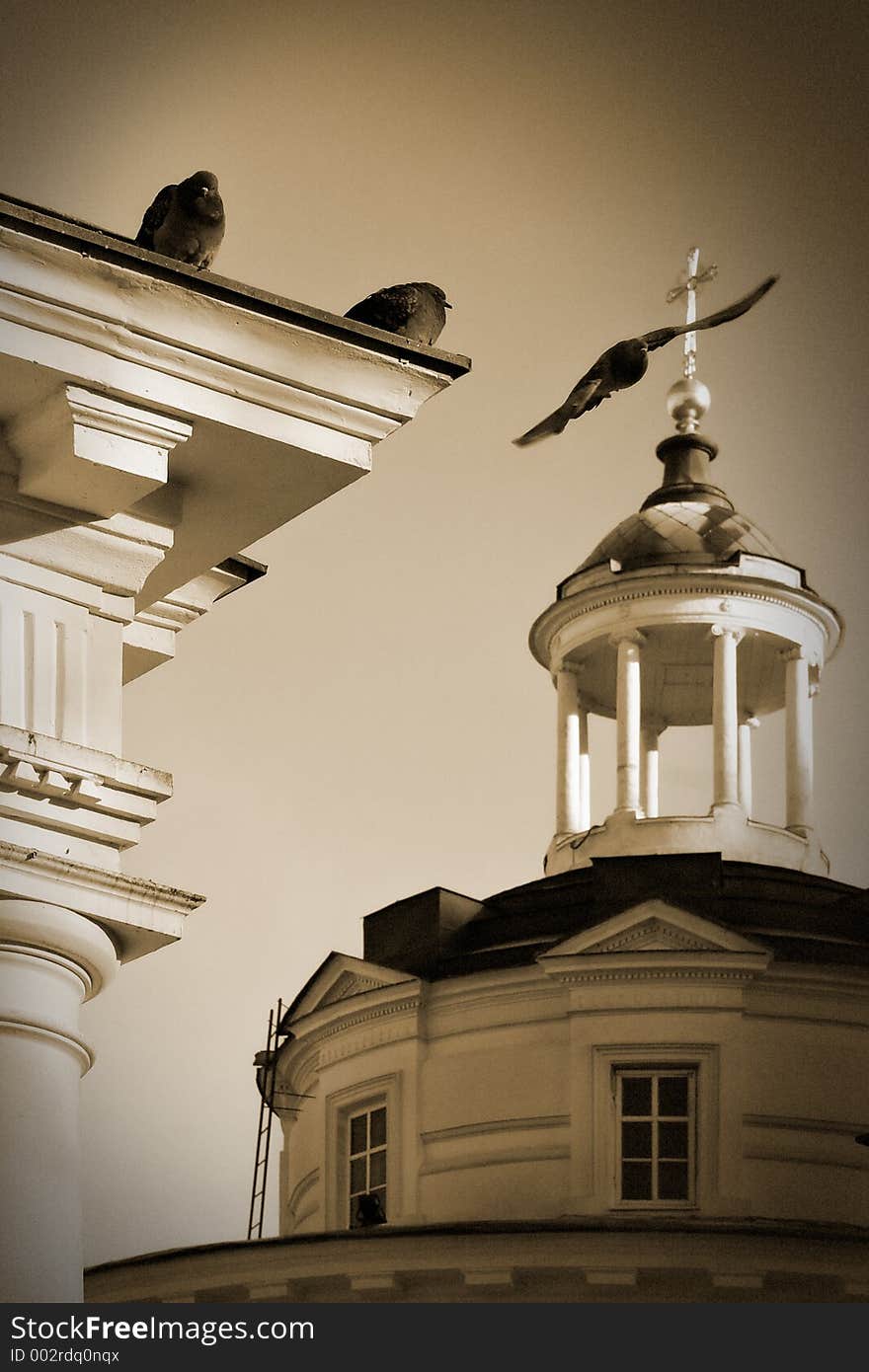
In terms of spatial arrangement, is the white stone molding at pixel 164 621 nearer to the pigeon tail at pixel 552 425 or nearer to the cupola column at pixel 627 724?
the pigeon tail at pixel 552 425

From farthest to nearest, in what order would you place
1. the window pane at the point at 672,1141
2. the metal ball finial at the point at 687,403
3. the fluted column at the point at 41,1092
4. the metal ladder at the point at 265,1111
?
the metal ball finial at the point at 687,403 < the metal ladder at the point at 265,1111 < the window pane at the point at 672,1141 < the fluted column at the point at 41,1092

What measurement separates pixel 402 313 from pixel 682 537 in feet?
87.5

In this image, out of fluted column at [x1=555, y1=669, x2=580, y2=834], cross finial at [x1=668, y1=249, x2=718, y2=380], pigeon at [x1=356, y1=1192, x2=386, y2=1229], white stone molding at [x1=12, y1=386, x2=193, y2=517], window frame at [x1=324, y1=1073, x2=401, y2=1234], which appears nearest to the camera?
white stone molding at [x1=12, y1=386, x2=193, y2=517]

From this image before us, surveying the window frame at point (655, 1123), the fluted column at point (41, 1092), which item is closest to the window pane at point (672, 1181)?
the window frame at point (655, 1123)

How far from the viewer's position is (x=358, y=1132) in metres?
30.9

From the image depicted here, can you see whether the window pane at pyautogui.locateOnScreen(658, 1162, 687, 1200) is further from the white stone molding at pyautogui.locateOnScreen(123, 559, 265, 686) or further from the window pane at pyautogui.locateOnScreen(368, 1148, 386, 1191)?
the white stone molding at pyautogui.locateOnScreen(123, 559, 265, 686)

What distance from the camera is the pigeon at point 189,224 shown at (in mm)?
8578

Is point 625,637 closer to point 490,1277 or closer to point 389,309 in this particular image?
point 490,1277

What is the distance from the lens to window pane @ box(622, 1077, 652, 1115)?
29.1 meters

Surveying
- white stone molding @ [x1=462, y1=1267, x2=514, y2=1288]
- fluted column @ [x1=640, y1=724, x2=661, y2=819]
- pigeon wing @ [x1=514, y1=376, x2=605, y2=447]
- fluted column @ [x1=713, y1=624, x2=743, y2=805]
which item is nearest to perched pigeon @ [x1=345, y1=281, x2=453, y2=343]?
pigeon wing @ [x1=514, y1=376, x2=605, y2=447]

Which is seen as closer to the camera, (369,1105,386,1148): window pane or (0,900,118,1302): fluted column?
(0,900,118,1302): fluted column

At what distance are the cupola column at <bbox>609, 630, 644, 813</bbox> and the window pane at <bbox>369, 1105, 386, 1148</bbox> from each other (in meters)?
5.54

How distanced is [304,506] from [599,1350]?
3.20 m

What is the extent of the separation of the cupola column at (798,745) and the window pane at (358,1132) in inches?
264
